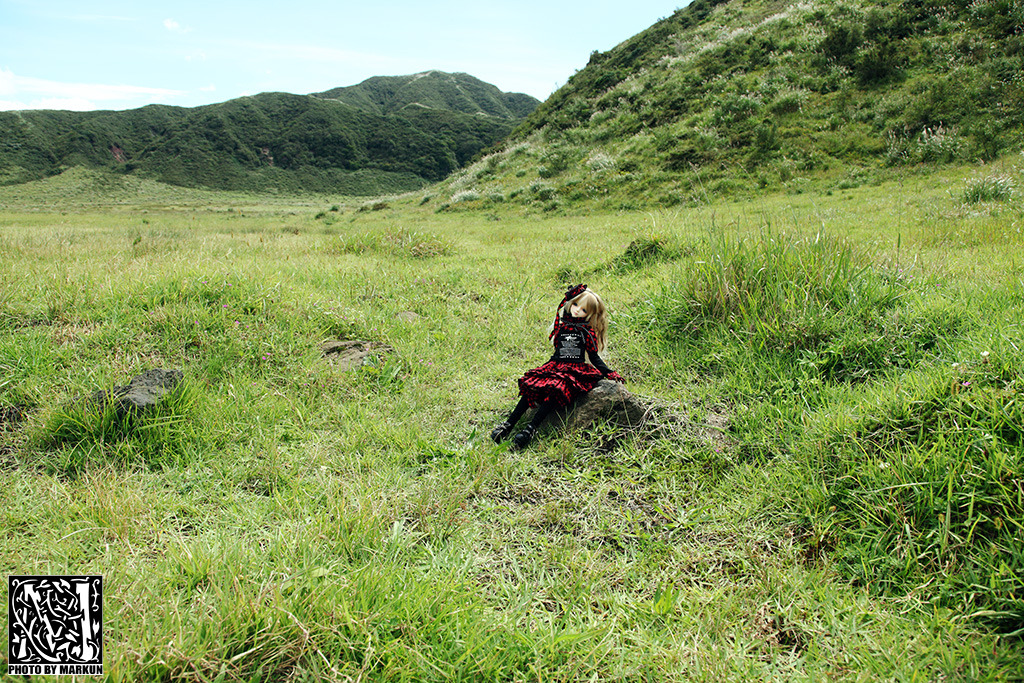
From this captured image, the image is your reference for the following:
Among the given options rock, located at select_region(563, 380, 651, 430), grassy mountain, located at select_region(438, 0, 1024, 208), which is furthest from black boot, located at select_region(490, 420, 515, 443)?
grassy mountain, located at select_region(438, 0, 1024, 208)

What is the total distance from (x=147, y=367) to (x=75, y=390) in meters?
0.55

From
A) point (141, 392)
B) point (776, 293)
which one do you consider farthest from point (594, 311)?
point (141, 392)

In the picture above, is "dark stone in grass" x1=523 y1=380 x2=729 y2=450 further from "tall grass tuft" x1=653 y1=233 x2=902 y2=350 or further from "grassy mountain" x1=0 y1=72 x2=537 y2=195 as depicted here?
"grassy mountain" x1=0 y1=72 x2=537 y2=195

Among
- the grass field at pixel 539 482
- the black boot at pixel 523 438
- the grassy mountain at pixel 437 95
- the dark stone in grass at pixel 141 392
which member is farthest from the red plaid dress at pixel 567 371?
the grassy mountain at pixel 437 95

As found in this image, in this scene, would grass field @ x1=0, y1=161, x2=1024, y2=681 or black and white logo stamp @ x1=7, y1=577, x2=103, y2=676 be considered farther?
grass field @ x1=0, y1=161, x2=1024, y2=681

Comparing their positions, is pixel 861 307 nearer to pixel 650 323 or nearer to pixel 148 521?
pixel 650 323

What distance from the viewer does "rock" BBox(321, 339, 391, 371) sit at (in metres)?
5.03

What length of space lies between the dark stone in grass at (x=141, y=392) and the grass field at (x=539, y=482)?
111 millimetres

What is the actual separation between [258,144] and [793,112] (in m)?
86.8

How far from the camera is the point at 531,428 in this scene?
3873 mm

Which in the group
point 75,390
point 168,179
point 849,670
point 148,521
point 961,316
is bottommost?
point 849,670

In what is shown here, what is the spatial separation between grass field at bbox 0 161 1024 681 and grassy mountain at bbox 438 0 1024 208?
414 inches

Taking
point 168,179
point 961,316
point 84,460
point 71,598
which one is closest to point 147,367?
point 84,460

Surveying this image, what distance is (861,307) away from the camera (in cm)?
432
